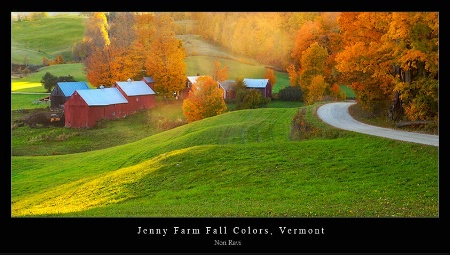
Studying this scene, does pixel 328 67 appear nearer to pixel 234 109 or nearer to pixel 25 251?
pixel 234 109

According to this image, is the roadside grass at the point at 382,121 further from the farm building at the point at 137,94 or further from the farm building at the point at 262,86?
the farm building at the point at 137,94

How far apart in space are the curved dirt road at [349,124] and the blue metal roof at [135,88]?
15.2 ft

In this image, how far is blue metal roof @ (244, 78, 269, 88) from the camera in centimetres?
1305

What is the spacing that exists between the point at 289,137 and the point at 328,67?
2090 mm

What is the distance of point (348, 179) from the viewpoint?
11867 mm

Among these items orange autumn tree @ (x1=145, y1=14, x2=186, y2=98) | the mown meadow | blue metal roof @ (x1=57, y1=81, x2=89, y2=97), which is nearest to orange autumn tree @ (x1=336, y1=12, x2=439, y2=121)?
the mown meadow

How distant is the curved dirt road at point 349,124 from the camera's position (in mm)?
12398

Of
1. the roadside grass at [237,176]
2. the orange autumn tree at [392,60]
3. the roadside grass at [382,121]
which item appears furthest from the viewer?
the roadside grass at [382,121]

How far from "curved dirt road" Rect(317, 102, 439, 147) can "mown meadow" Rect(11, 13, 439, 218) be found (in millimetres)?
212

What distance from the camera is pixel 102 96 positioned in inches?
522

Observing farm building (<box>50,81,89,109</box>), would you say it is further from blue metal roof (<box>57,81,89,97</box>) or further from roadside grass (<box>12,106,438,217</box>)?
roadside grass (<box>12,106,438,217</box>)

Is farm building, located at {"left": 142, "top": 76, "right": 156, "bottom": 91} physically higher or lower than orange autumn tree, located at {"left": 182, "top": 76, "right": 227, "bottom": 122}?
higher

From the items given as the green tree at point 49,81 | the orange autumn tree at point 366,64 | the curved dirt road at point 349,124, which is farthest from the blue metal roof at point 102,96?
the orange autumn tree at point 366,64

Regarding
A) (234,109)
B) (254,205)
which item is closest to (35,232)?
(254,205)
